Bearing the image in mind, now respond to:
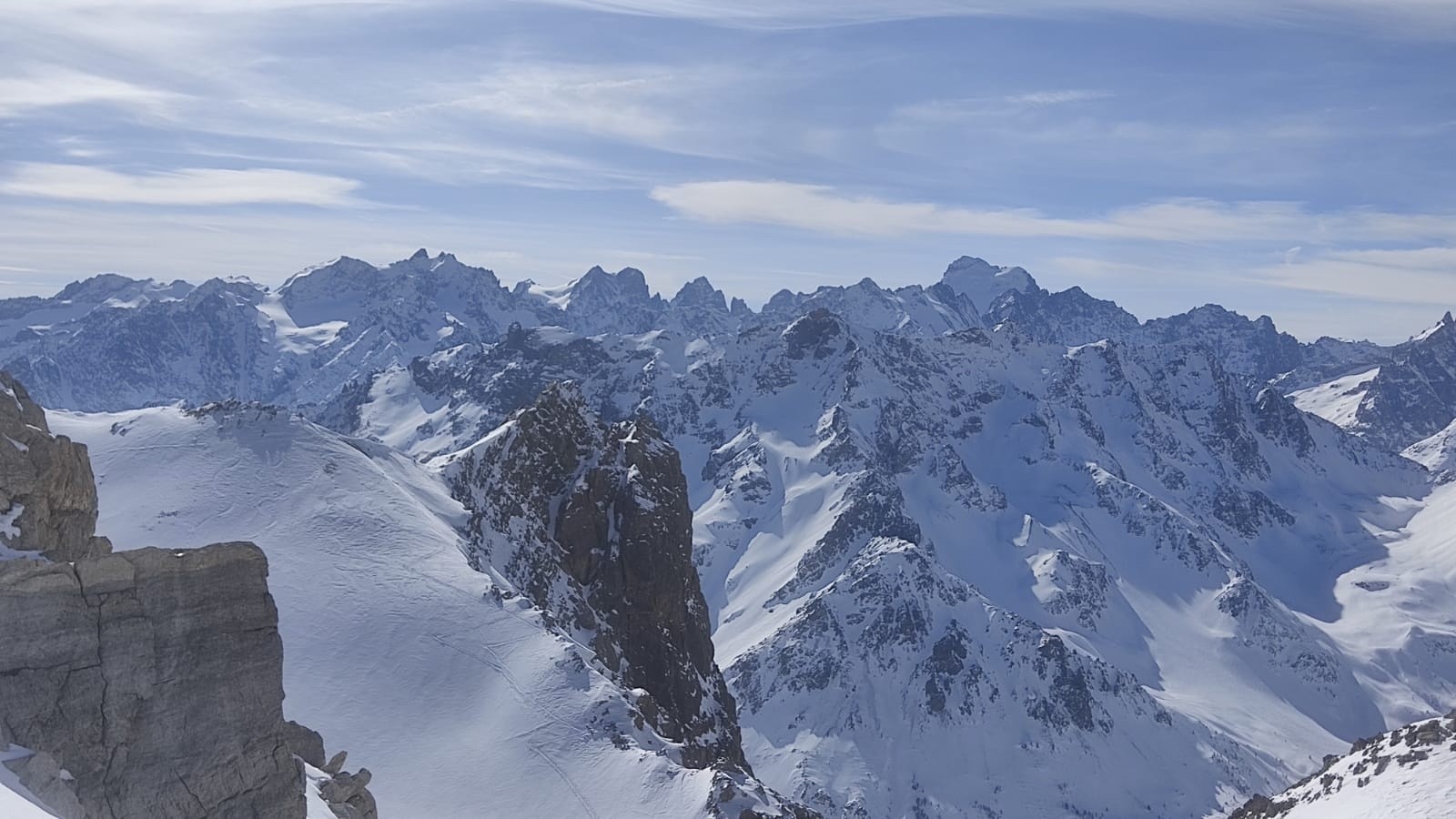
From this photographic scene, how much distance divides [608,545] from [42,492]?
7487cm

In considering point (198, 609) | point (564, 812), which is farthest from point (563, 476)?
point (198, 609)

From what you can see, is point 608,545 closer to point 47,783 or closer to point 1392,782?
point 1392,782

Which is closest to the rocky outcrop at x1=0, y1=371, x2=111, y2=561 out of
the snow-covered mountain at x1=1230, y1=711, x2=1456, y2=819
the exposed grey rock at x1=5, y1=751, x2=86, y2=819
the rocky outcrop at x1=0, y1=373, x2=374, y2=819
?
the rocky outcrop at x1=0, y1=373, x2=374, y2=819

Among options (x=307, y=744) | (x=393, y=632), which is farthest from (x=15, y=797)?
(x=393, y=632)

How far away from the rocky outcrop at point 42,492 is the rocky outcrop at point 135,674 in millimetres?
66

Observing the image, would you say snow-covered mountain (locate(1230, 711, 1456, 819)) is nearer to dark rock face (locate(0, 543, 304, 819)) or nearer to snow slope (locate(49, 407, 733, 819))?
snow slope (locate(49, 407, 733, 819))

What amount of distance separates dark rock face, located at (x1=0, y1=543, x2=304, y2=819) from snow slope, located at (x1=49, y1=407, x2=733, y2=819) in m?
27.1

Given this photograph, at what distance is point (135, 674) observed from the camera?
33.2 metres

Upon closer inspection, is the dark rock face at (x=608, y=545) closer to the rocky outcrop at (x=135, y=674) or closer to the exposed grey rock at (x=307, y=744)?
the exposed grey rock at (x=307, y=744)

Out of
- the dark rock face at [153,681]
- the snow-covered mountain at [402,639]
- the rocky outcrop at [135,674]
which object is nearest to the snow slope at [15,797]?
the rocky outcrop at [135,674]

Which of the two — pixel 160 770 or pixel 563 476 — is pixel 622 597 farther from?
pixel 160 770

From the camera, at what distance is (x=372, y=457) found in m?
105

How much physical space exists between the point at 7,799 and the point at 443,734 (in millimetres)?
46286

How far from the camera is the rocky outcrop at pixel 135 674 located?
103 feet
